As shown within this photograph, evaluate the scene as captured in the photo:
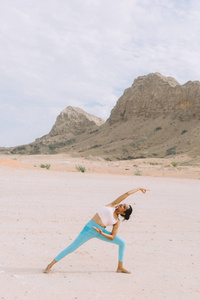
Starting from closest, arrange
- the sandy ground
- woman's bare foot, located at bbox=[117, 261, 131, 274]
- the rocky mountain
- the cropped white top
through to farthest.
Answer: the sandy ground < the cropped white top < woman's bare foot, located at bbox=[117, 261, 131, 274] < the rocky mountain

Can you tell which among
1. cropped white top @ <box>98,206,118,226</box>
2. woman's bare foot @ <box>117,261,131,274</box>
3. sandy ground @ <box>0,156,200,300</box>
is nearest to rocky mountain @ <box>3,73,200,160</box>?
sandy ground @ <box>0,156,200,300</box>

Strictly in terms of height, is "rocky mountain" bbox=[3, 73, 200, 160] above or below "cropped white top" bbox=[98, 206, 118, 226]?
above

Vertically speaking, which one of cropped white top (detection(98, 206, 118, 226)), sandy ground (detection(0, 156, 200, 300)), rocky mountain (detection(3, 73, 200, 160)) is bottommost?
sandy ground (detection(0, 156, 200, 300))

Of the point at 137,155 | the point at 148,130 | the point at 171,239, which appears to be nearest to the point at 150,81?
the point at 148,130

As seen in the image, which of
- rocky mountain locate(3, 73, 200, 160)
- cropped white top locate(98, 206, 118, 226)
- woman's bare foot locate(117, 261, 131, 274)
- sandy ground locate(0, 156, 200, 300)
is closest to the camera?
sandy ground locate(0, 156, 200, 300)

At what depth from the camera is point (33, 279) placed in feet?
13.2

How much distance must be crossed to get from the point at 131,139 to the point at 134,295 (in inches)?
2582

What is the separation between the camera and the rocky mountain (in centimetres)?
5831

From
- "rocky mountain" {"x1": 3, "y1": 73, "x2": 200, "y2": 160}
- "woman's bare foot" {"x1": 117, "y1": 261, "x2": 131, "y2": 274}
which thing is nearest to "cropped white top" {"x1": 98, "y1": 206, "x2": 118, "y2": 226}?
"woman's bare foot" {"x1": 117, "y1": 261, "x2": 131, "y2": 274}

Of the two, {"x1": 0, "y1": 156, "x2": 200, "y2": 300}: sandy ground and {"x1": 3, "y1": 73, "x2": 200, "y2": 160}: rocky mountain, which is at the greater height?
{"x1": 3, "y1": 73, "x2": 200, "y2": 160}: rocky mountain

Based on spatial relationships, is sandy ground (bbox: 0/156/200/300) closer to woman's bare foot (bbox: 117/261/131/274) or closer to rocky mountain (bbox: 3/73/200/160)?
woman's bare foot (bbox: 117/261/131/274)

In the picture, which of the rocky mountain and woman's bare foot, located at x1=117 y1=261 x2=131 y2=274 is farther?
the rocky mountain

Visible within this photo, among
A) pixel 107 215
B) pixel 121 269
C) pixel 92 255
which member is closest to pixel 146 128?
pixel 92 255

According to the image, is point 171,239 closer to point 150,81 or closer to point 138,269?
point 138,269
